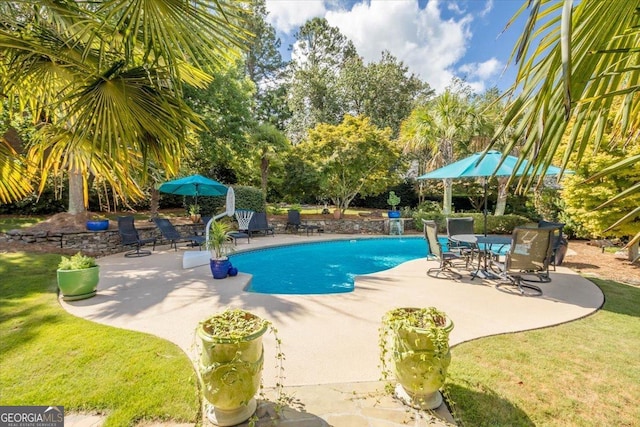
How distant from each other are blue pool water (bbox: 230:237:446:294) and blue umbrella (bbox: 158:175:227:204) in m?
3.02

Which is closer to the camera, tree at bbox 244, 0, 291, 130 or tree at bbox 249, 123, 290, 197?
tree at bbox 249, 123, 290, 197

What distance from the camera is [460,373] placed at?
3059mm

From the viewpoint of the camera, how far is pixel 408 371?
2529 millimetres

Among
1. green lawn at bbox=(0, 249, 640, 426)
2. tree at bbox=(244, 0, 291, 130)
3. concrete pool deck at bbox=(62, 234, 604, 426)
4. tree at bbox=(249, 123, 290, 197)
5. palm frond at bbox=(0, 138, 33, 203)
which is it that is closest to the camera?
green lawn at bbox=(0, 249, 640, 426)

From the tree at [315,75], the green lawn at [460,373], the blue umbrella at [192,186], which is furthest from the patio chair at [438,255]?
the tree at [315,75]

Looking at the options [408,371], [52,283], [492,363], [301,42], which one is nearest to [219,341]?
[408,371]

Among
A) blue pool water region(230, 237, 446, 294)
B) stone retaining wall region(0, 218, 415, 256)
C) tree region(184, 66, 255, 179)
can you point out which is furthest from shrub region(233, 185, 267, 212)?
blue pool water region(230, 237, 446, 294)

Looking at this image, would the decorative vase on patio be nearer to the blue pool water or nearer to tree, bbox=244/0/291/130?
the blue pool water

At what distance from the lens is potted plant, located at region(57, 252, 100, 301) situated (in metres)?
5.27

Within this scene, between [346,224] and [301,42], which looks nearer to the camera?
[346,224]

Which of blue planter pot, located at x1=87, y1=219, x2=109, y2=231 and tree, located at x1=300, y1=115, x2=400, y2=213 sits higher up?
tree, located at x1=300, y1=115, x2=400, y2=213

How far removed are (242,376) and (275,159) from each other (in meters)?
16.1

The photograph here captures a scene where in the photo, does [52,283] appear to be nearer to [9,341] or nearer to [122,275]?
[122,275]

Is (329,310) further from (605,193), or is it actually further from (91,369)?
(605,193)
